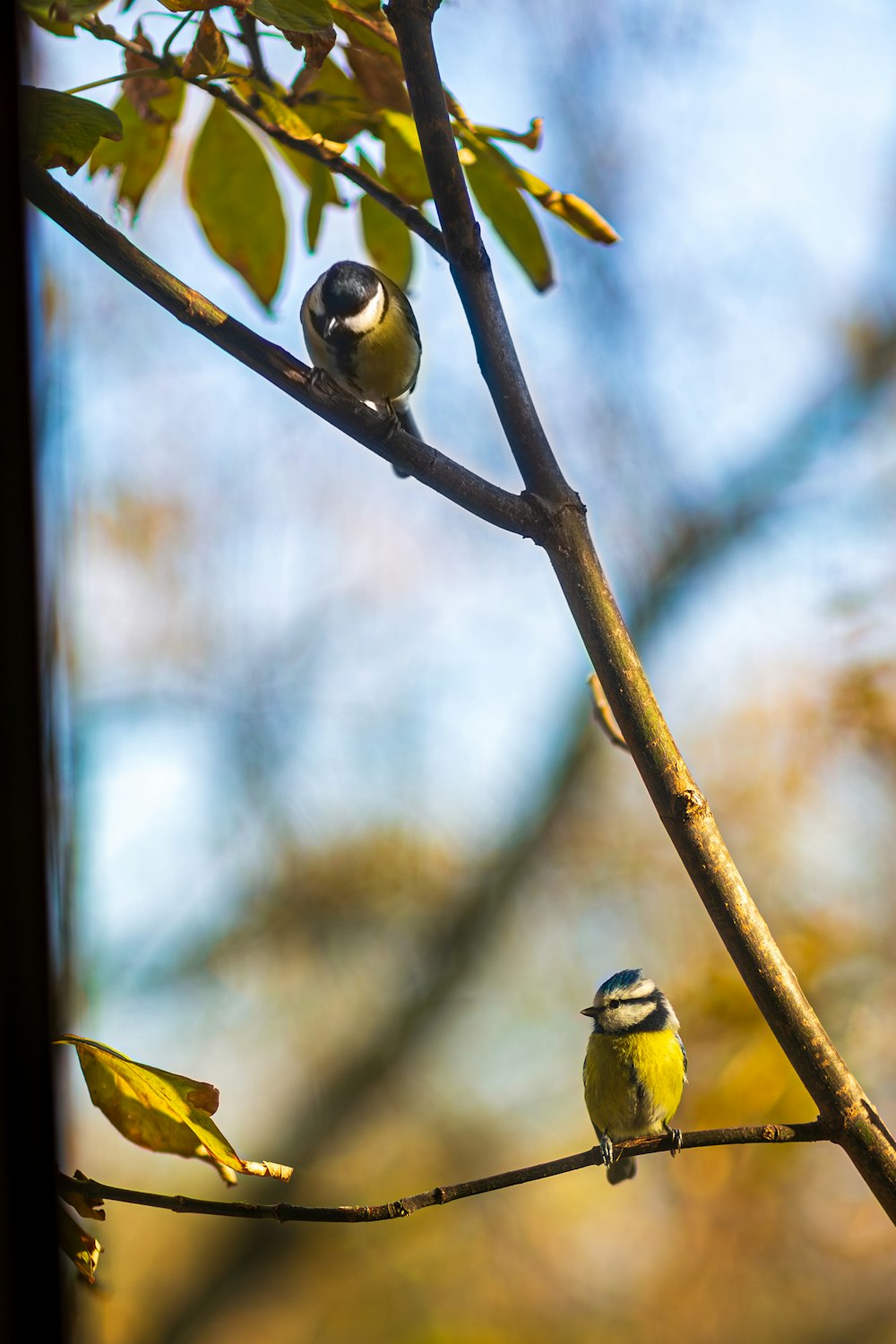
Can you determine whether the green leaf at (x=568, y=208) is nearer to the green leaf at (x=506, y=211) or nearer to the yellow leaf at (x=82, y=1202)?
the green leaf at (x=506, y=211)

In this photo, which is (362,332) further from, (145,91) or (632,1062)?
(632,1062)

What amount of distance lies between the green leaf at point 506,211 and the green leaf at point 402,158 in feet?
0.12

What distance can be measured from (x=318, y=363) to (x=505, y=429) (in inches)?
27.1

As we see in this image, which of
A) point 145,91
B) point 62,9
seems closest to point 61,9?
point 62,9

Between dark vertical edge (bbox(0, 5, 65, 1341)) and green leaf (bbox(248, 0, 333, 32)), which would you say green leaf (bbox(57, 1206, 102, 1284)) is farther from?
green leaf (bbox(248, 0, 333, 32))

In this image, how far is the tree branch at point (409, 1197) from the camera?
435mm

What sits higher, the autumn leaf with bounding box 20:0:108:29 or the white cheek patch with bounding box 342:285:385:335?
the white cheek patch with bounding box 342:285:385:335

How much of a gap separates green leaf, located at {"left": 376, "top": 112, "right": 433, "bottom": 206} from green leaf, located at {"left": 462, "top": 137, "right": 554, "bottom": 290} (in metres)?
0.04

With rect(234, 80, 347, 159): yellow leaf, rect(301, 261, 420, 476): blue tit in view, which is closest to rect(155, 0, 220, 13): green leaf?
rect(234, 80, 347, 159): yellow leaf

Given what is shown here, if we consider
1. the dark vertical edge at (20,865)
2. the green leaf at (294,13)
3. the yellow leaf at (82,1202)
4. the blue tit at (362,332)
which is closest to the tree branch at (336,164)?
the green leaf at (294,13)

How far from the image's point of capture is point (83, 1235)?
0.45m

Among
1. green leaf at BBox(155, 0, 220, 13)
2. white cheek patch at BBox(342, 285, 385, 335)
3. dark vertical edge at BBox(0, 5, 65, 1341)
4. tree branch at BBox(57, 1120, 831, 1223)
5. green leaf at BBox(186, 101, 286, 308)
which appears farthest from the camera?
white cheek patch at BBox(342, 285, 385, 335)

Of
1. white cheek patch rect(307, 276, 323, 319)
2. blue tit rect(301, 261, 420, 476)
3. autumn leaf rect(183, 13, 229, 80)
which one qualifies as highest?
white cheek patch rect(307, 276, 323, 319)

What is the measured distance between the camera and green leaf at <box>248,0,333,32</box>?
1.75 feet
